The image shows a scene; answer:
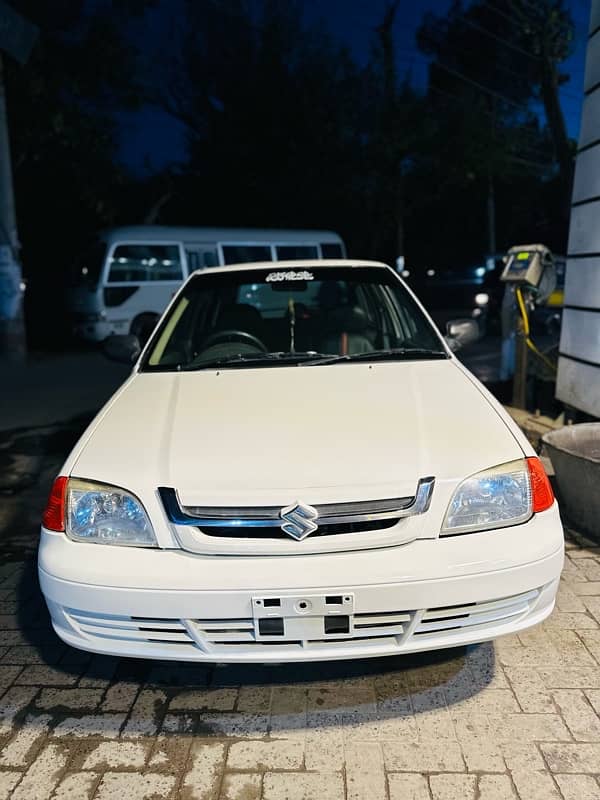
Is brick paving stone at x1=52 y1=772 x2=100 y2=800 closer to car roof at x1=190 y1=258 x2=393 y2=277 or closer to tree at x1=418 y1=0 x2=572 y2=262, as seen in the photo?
car roof at x1=190 y1=258 x2=393 y2=277

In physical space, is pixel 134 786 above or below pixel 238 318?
below

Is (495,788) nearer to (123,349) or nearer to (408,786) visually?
(408,786)

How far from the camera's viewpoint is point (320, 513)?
2.20 m

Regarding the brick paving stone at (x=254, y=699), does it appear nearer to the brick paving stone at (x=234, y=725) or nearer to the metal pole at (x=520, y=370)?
the brick paving stone at (x=234, y=725)

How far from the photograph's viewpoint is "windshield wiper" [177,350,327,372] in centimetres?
344

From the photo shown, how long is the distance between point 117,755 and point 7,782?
1.07 feet

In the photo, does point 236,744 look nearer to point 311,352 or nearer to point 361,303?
point 311,352

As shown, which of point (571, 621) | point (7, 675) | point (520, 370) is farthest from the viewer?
point (520, 370)

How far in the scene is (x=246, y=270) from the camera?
417 cm

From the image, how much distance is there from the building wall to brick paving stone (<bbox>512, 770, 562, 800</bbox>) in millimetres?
3496

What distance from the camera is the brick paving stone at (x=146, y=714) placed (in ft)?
7.81

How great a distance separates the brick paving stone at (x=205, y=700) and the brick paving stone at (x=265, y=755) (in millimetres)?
224

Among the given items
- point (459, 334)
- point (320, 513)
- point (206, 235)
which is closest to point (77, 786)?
point (320, 513)

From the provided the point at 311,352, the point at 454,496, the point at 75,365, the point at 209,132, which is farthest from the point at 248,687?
the point at 209,132
